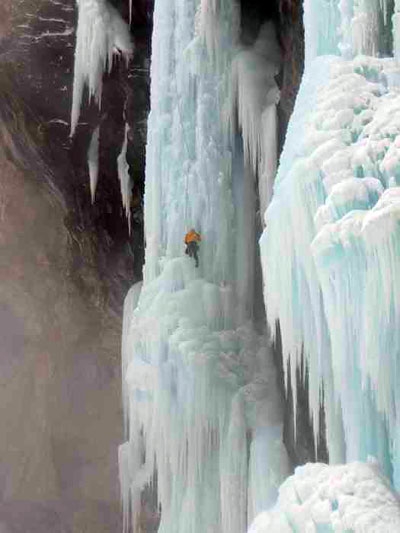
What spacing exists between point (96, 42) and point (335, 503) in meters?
6.59

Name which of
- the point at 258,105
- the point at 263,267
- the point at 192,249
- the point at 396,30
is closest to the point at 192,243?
the point at 192,249

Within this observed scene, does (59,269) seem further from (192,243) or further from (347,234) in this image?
(347,234)

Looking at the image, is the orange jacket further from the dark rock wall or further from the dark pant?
the dark rock wall

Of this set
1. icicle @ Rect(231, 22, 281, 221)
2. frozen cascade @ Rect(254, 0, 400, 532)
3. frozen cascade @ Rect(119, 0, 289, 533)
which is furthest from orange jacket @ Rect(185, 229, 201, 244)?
frozen cascade @ Rect(254, 0, 400, 532)

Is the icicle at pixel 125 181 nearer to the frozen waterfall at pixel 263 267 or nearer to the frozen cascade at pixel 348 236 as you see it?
the frozen waterfall at pixel 263 267

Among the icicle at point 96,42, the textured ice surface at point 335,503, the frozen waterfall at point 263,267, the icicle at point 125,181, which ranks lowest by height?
the textured ice surface at point 335,503

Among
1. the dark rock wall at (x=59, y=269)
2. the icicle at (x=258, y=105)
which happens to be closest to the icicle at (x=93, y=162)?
the dark rock wall at (x=59, y=269)

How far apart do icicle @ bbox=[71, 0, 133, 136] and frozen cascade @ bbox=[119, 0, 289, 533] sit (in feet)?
4.66

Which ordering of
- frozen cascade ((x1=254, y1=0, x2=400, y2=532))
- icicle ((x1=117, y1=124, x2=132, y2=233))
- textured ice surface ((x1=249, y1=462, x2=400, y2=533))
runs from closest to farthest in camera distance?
textured ice surface ((x1=249, y1=462, x2=400, y2=533))
frozen cascade ((x1=254, y1=0, x2=400, y2=532))
icicle ((x1=117, y1=124, x2=132, y2=233))

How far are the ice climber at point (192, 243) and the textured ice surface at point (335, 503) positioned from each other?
3.23m

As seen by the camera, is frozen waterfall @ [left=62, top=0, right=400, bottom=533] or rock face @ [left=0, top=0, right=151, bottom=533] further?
rock face @ [left=0, top=0, right=151, bottom=533]

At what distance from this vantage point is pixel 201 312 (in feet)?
22.1

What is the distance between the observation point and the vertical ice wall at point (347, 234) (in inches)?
139

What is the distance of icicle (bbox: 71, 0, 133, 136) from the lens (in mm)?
8742
